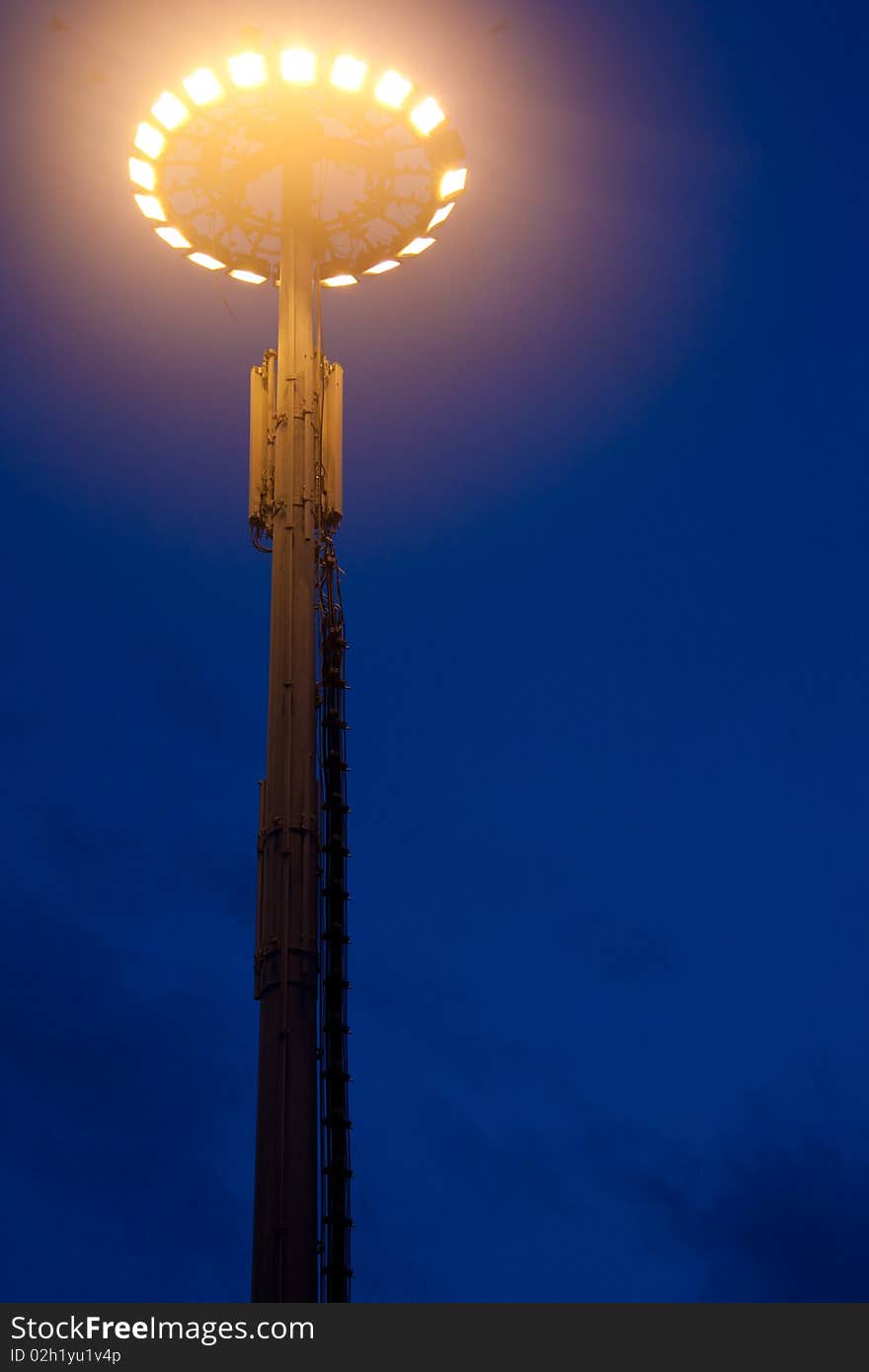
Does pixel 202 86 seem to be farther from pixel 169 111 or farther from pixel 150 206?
pixel 150 206

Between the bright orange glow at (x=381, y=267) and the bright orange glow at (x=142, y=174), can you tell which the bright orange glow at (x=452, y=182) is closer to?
the bright orange glow at (x=381, y=267)

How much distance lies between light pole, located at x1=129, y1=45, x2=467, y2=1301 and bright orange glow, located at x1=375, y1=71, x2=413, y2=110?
0.08 ft

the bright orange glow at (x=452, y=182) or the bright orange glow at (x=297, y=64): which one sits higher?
the bright orange glow at (x=297, y=64)

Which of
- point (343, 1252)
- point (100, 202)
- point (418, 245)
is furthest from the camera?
point (100, 202)

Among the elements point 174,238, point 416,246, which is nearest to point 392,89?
point 416,246

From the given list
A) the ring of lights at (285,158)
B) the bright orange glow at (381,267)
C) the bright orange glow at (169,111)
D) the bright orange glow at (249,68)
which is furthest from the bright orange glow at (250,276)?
the bright orange glow at (249,68)

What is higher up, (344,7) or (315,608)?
(344,7)

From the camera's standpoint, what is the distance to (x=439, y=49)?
1478 inches

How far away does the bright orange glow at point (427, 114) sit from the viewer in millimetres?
33938

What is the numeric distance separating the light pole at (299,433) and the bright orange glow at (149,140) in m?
0.04

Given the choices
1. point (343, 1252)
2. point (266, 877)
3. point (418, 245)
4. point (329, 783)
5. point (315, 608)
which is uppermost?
point (418, 245)

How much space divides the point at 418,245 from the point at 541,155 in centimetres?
477

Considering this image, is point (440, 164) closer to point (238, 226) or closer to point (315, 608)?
point (238, 226)

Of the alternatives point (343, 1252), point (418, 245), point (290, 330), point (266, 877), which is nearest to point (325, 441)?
point (290, 330)
